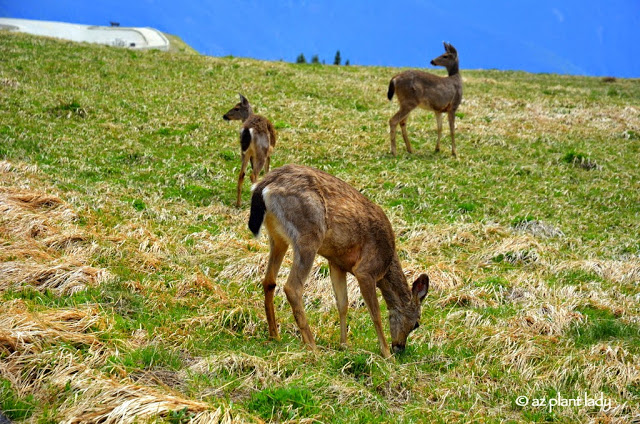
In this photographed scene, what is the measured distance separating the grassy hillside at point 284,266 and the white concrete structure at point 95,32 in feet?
84.3

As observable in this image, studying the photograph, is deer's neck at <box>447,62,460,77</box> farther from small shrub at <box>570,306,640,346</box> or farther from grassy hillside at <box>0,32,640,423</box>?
small shrub at <box>570,306,640,346</box>

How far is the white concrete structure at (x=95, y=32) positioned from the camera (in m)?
43.8

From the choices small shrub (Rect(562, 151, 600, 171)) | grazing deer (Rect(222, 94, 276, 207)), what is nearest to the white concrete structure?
grazing deer (Rect(222, 94, 276, 207))

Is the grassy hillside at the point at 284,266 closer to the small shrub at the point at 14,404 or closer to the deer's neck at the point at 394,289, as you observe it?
the small shrub at the point at 14,404

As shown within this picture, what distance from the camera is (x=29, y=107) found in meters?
15.6

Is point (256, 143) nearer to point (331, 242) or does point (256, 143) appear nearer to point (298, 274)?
point (331, 242)

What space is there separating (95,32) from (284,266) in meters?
46.6

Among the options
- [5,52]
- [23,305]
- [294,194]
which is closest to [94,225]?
[23,305]

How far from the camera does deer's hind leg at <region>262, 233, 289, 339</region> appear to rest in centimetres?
640

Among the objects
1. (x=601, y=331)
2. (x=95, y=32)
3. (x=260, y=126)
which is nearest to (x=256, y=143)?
(x=260, y=126)

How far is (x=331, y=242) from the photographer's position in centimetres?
633

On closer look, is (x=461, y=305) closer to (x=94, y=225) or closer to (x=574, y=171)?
(x=94, y=225)

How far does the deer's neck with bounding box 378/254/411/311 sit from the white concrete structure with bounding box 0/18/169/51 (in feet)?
128

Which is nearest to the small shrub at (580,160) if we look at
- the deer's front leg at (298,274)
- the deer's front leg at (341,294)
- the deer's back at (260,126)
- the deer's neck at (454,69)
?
the deer's neck at (454,69)
